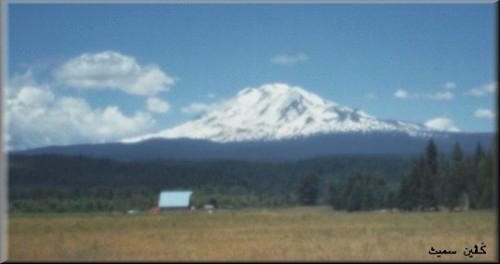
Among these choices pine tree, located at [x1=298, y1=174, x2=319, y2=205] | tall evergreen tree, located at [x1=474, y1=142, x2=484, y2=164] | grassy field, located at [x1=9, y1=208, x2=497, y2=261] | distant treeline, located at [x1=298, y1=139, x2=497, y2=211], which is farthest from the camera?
pine tree, located at [x1=298, y1=174, x2=319, y2=205]

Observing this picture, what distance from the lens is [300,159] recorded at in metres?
14.3

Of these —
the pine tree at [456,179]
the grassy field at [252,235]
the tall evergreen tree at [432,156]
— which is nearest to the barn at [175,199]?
the grassy field at [252,235]

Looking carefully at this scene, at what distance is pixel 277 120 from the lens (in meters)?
14.6

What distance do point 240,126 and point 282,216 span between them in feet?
5.36

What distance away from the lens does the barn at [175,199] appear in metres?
14.0

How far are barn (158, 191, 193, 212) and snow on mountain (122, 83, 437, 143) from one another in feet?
3.03

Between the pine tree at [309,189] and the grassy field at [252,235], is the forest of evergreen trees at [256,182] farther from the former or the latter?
the grassy field at [252,235]

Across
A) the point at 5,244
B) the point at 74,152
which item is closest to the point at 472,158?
the point at 74,152

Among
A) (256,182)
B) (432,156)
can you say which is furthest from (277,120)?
(432,156)

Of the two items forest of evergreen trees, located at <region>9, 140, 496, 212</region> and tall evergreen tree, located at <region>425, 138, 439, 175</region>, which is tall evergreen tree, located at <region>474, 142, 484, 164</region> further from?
tall evergreen tree, located at <region>425, 138, 439, 175</region>

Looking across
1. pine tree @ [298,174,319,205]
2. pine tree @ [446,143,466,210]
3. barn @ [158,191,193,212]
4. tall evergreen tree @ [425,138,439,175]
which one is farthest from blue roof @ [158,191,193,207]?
pine tree @ [446,143,466,210]

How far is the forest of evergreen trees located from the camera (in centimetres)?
1383

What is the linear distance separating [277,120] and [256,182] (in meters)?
1.15

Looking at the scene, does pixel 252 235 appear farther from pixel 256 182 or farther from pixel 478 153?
pixel 478 153
